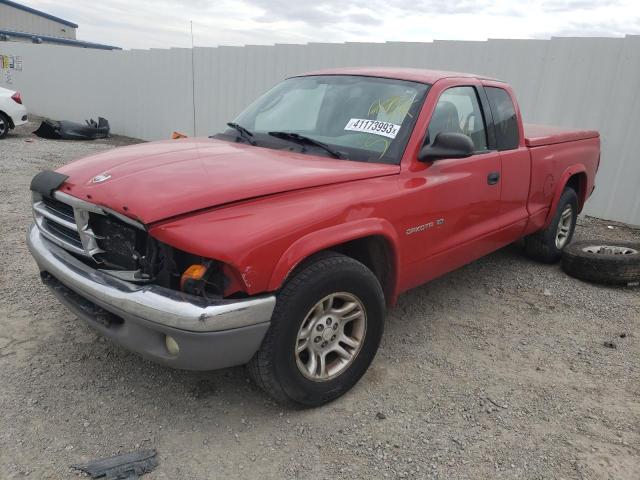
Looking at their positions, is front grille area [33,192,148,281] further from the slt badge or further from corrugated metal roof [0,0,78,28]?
corrugated metal roof [0,0,78,28]

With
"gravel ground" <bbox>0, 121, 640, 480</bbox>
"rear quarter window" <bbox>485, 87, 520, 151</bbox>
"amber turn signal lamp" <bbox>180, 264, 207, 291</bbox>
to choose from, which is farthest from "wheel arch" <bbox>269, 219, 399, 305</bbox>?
"rear quarter window" <bbox>485, 87, 520, 151</bbox>

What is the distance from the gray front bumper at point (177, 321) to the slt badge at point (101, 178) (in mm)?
457

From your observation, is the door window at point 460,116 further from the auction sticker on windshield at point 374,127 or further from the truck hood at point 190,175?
the truck hood at point 190,175

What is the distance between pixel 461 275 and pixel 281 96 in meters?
2.44

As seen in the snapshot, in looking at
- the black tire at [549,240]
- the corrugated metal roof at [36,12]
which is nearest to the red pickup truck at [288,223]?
the black tire at [549,240]

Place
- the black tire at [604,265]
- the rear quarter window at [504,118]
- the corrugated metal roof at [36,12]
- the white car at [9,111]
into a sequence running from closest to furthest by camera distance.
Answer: the rear quarter window at [504,118] < the black tire at [604,265] < the white car at [9,111] < the corrugated metal roof at [36,12]

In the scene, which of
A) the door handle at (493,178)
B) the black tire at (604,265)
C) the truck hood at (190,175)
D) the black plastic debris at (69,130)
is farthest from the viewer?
the black plastic debris at (69,130)

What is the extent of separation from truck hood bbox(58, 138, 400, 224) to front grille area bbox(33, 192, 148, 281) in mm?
69

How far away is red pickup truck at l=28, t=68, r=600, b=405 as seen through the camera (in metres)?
2.19

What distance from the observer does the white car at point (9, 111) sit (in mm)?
11820

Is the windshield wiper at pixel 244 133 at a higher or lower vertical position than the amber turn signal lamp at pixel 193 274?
higher

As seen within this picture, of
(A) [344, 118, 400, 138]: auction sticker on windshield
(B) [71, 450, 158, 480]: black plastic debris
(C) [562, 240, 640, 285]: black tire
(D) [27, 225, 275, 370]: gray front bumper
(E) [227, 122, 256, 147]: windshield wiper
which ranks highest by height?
(A) [344, 118, 400, 138]: auction sticker on windshield

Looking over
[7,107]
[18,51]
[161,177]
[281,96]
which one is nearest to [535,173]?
[281,96]

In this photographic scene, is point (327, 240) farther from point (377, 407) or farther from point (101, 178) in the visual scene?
point (101, 178)
